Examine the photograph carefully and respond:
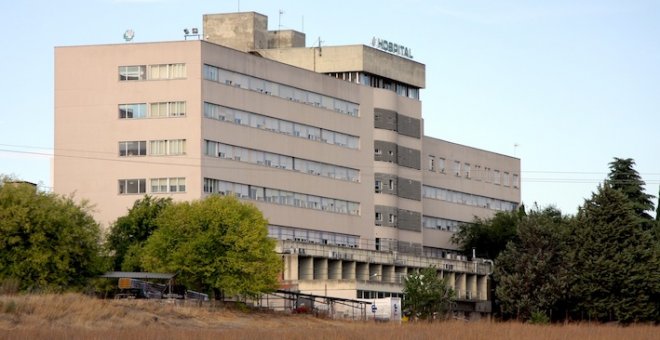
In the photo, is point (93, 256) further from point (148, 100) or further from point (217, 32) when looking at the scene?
point (217, 32)

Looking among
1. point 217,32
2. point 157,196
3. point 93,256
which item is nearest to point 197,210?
point 93,256

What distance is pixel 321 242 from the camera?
135875mm

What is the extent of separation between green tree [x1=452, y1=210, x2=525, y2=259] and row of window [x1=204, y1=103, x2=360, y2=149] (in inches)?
814

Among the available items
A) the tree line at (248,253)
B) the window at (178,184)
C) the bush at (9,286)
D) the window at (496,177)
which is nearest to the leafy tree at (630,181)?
the tree line at (248,253)

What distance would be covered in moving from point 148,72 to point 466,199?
163 feet

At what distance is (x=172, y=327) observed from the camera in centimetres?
8050

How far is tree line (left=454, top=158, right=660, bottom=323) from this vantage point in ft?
388

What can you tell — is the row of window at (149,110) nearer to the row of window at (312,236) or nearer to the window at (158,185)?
the window at (158,185)

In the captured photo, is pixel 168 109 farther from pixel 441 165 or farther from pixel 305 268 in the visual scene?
pixel 441 165

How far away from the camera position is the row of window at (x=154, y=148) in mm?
124938

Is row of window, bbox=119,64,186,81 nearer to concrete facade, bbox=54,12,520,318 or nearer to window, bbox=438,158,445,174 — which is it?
concrete facade, bbox=54,12,520,318

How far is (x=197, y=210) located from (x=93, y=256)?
30.9ft

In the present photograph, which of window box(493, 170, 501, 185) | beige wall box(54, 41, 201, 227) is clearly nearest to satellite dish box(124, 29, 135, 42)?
beige wall box(54, 41, 201, 227)

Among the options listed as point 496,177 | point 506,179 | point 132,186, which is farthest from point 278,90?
point 506,179
